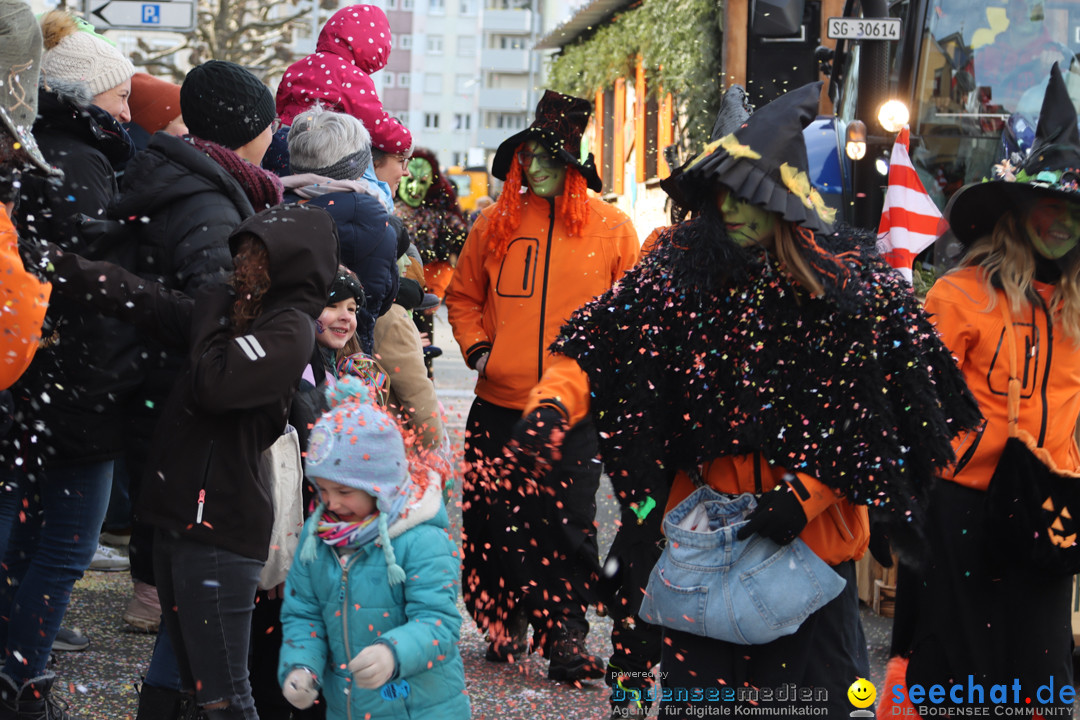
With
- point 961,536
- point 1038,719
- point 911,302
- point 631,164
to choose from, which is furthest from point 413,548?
point 631,164

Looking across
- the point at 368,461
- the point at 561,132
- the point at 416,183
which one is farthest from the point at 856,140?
the point at 368,461

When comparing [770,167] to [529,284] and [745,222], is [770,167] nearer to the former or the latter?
[745,222]

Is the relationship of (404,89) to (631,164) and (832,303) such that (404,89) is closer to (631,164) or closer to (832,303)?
(631,164)

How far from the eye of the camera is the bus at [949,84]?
711cm

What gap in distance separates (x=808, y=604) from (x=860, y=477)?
1.13 ft

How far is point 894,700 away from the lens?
4539 mm

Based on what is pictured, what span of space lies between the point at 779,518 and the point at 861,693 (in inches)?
25.5

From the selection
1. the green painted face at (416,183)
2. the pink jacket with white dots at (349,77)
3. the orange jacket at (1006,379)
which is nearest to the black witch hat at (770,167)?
the orange jacket at (1006,379)

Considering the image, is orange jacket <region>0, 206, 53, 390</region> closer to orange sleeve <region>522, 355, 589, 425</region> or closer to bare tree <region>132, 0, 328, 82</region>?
orange sleeve <region>522, 355, 589, 425</region>

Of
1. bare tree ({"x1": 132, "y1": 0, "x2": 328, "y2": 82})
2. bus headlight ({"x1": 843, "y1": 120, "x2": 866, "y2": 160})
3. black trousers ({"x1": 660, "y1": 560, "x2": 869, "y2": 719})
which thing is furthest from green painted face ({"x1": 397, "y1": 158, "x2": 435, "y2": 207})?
bare tree ({"x1": 132, "y1": 0, "x2": 328, "y2": 82})

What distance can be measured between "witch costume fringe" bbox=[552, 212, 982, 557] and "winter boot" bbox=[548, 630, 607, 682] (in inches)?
73.1

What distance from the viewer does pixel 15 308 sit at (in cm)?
325

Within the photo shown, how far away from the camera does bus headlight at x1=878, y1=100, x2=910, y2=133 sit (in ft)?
22.8

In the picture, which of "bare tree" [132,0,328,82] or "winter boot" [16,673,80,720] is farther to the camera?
"bare tree" [132,0,328,82]
